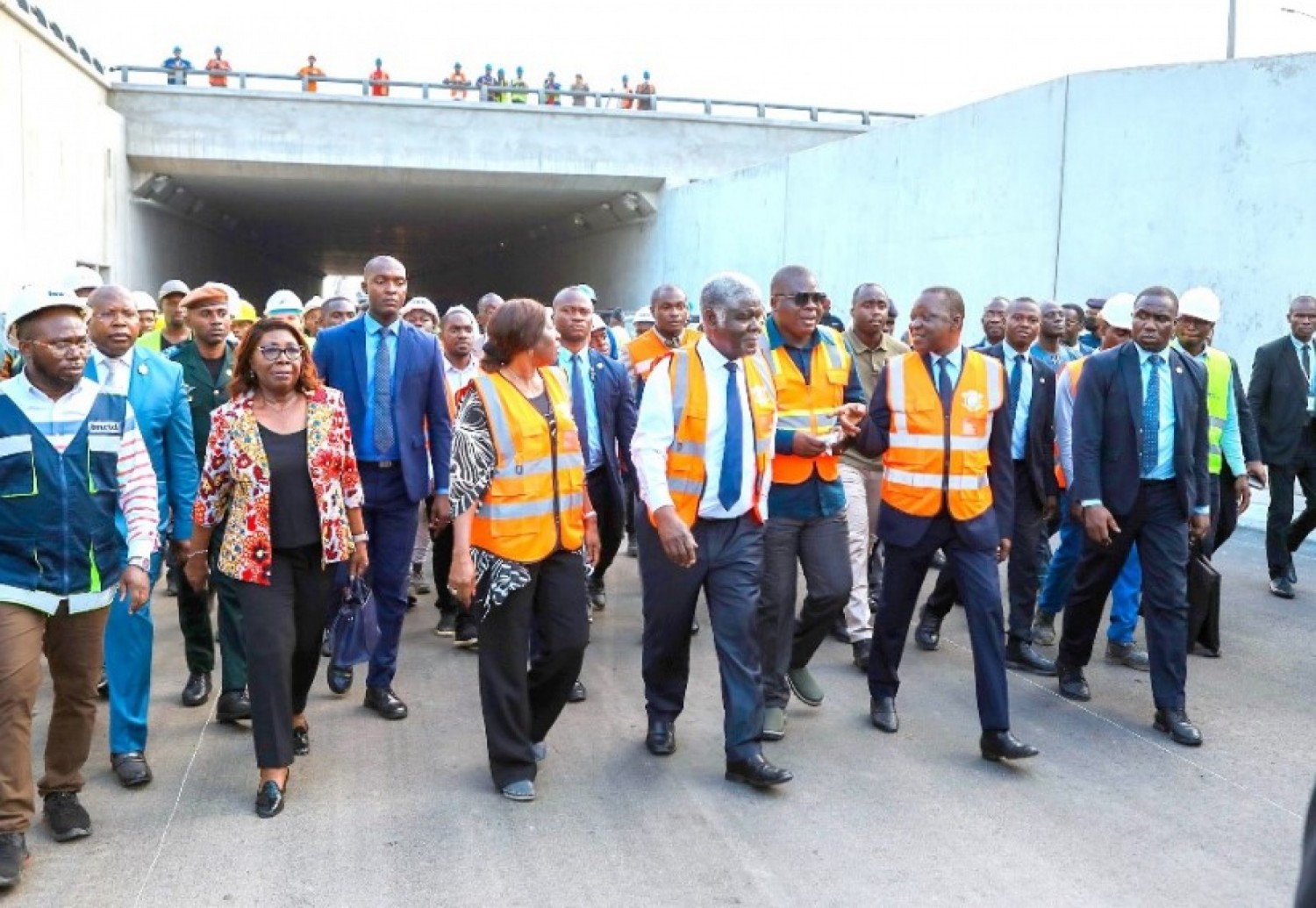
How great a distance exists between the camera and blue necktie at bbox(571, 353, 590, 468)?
24.4ft

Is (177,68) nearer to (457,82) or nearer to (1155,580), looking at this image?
(457,82)

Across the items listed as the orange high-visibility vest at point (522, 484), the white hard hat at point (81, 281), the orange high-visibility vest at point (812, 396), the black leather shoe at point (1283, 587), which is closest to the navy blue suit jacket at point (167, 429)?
the white hard hat at point (81, 281)

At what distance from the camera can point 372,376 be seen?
242 inches

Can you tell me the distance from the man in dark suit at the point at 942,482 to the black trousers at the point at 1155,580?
727mm

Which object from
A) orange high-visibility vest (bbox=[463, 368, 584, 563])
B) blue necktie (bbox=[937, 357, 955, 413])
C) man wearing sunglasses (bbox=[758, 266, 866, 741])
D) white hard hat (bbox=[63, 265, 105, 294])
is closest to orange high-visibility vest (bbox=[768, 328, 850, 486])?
man wearing sunglasses (bbox=[758, 266, 866, 741])

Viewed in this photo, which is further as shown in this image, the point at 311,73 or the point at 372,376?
the point at 311,73

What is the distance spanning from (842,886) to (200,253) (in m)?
34.3

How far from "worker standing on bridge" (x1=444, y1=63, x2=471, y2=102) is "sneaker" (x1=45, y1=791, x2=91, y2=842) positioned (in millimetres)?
26296

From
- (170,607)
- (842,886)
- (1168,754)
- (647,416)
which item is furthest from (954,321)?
(170,607)

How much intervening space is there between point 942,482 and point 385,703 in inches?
112

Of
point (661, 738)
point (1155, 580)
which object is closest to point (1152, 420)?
point (1155, 580)

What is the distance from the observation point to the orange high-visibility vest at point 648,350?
27.1ft

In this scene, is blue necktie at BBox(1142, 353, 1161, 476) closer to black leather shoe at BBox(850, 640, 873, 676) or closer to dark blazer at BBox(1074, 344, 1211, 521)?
dark blazer at BBox(1074, 344, 1211, 521)

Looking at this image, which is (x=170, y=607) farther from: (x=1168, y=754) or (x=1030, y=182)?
(x=1030, y=182)
